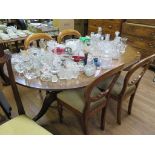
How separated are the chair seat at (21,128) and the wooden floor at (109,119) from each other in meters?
0.58

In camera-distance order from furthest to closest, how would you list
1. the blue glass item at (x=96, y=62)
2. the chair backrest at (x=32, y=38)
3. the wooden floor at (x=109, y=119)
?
1. the chair backrest at (x=32, y=38)
2. the wooden floor at (x=109, y=119)
3. the blue glass item at (x=96, y=62)

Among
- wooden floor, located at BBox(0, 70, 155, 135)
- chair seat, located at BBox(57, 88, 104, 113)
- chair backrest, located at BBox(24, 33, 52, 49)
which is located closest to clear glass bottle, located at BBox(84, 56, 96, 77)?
chair seat, located at BBox(57, 88, 104, 113)

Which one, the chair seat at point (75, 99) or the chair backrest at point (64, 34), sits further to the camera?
the chair backrest at point (64, 34)

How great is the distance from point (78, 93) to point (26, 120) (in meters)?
0.52

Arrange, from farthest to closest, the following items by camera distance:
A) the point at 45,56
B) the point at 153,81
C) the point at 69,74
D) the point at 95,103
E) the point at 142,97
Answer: the point at 153,81, the point at 142,97, the point at 45,56, the point at 95,103, the point at 69,74

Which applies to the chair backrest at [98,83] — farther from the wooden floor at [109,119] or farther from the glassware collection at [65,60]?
the wooden floor at [109,119]

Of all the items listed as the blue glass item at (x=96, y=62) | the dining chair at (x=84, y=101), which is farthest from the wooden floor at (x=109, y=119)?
the blue glass item at (x=96, y=62)

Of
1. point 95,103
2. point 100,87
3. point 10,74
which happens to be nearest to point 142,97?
point 100,87

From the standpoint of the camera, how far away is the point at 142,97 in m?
2.36

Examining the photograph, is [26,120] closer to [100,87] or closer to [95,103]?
[95,103]

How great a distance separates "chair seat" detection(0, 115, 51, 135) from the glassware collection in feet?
1.11

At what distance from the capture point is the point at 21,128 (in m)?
1.21

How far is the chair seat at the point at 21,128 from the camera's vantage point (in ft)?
3.85

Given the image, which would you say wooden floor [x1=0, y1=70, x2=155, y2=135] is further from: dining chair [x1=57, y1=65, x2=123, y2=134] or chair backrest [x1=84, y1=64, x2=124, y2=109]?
chair backrest [x1=84, y1=64, x2=124, y2=109]
